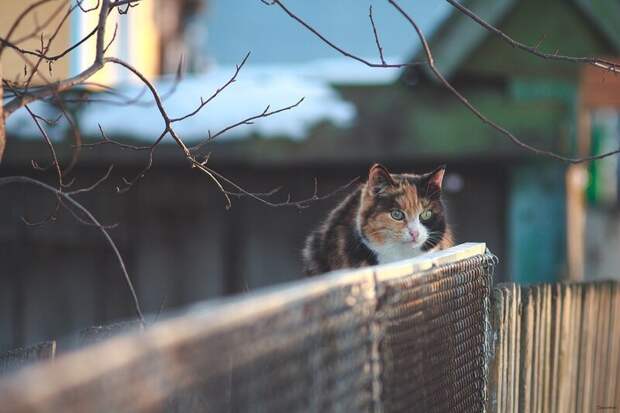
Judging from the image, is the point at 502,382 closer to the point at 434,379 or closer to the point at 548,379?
the point at 548,379

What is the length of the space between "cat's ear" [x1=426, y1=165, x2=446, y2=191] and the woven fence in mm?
1501

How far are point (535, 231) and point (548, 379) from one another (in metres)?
5.47

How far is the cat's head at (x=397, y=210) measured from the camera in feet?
17.9

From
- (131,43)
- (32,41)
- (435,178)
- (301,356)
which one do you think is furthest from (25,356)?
(131,43)

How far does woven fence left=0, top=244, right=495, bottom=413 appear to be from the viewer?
5.99ft

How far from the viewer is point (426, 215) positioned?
5547 mm

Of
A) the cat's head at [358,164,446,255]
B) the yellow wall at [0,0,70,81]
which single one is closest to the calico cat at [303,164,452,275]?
the cat's head at [358,164,446,255]

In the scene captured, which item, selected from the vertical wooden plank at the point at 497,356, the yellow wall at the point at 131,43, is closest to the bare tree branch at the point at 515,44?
the vertical wooden plank at the point at 497,356

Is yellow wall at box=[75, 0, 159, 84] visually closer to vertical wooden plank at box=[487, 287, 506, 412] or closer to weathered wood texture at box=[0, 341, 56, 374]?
weathered wood texture at box=[0, 341, 56, 374]

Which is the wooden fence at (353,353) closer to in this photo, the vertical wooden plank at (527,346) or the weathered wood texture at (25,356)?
the vertical wooden plank at (527,346)

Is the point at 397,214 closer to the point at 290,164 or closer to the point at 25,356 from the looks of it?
the point at 25,356

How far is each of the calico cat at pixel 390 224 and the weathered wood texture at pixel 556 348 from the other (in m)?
0.83

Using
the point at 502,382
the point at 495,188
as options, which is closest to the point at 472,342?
the point at 502,382

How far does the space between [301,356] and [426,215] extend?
10.3 ft
